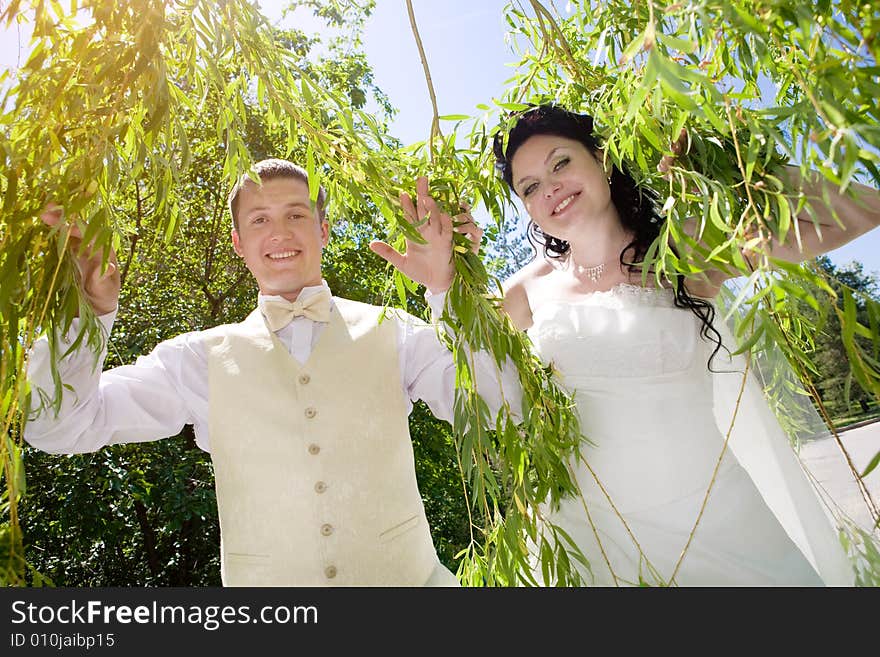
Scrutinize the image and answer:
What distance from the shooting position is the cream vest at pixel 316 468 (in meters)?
1.76

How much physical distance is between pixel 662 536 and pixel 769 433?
1.18 ft

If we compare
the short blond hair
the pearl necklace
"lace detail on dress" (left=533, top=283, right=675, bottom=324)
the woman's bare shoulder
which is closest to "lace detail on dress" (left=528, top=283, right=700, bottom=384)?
Answer: "lace detail on dress" (left=533, top=283, right=675, bottom=324)

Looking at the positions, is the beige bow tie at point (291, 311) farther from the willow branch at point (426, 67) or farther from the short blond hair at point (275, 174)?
the willow branch at point (426, 67)

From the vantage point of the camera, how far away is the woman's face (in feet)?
6.24

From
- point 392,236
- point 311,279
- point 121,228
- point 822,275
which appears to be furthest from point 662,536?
point 121,228

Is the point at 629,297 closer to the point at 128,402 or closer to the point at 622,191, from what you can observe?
the point at 622,191

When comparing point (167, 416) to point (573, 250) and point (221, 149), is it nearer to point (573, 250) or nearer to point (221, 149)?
point (573, 250)

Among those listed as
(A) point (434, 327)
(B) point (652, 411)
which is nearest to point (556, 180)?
(A) point (434, 327)

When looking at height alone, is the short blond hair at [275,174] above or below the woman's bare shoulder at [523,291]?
above

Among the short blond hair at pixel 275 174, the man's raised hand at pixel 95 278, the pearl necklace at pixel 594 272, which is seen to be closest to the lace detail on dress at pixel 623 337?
the pearl necklace at pixel 594 272

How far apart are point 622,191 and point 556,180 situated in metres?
0.26

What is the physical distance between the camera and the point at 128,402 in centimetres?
184

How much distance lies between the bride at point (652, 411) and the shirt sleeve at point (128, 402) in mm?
927

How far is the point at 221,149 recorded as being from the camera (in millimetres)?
5000
